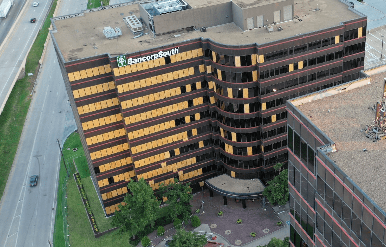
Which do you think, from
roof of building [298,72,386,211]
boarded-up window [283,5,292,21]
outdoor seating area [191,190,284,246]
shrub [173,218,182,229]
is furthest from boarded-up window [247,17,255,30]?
shrub [173,218,182,229]

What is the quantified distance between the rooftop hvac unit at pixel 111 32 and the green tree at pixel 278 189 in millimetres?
49347

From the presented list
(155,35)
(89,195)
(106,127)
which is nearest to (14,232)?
(89,195)

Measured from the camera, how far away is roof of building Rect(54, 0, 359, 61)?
122m

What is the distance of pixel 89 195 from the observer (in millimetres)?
148875

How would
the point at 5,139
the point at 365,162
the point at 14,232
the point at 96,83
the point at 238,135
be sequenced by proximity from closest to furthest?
the point at 365,162 < the point at 96,83 < the point at 238,135 < the point at 14,232 < the point at 5,139

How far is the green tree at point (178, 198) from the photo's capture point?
433 feet

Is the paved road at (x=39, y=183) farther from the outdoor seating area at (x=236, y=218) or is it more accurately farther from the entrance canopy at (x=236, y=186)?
the entrance canopy at (x=236, y=186)

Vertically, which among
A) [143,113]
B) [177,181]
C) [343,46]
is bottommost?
[177,181]

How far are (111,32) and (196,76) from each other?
22655 millimetres

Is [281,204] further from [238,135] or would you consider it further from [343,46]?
[343,46]

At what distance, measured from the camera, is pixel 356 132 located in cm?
7312

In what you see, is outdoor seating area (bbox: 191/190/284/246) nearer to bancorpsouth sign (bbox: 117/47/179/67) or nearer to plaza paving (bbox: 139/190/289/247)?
plaza paving (bbox: 139/190/289/247)

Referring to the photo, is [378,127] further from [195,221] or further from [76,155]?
[76,155]

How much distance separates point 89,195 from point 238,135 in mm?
46310
